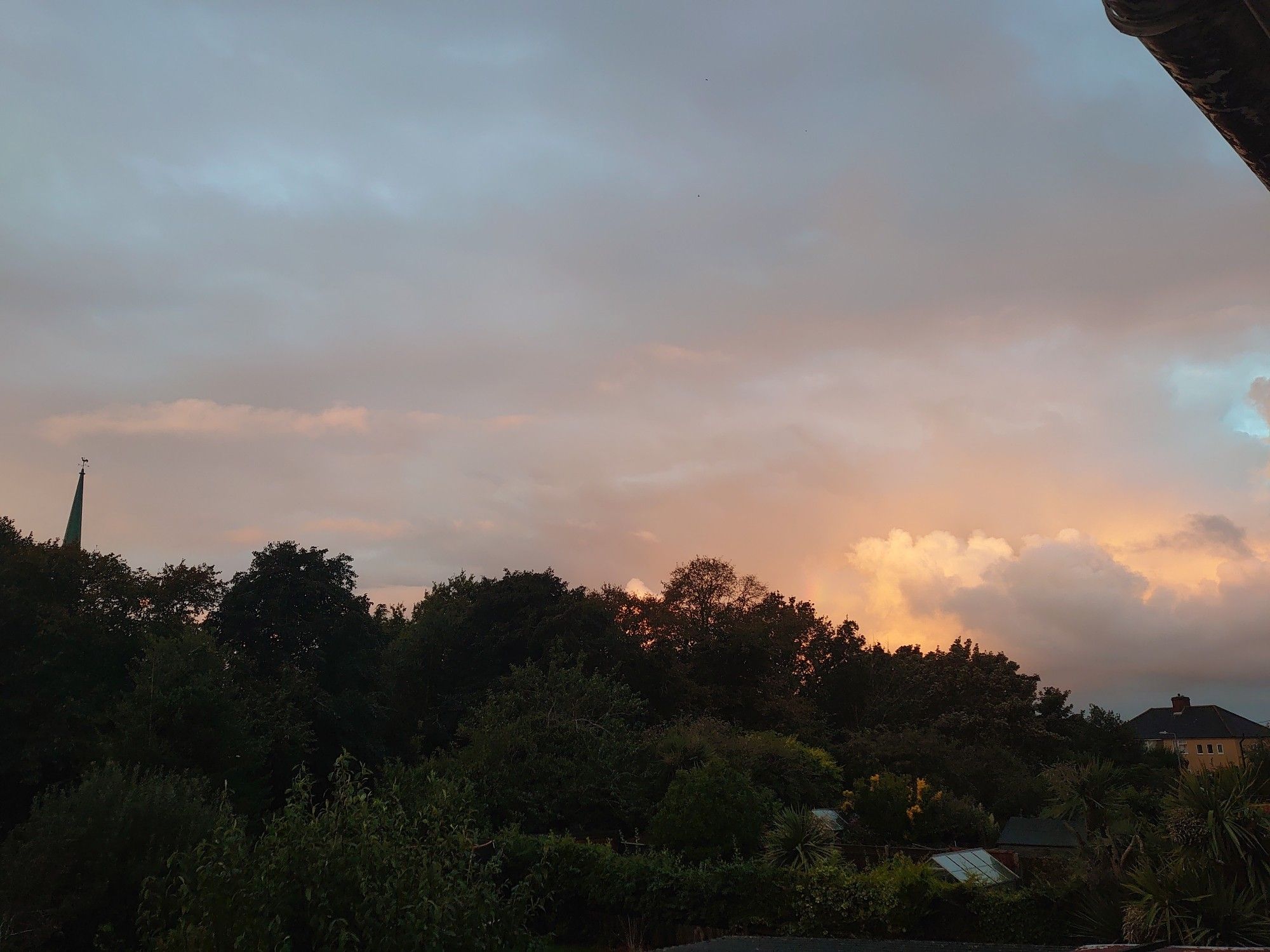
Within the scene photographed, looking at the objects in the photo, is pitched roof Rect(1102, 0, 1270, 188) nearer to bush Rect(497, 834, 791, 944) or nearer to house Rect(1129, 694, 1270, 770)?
bush Rect(497, 834, 791, 944)

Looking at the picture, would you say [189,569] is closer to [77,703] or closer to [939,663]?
[77,703]

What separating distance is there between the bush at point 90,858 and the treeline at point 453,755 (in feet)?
0.14

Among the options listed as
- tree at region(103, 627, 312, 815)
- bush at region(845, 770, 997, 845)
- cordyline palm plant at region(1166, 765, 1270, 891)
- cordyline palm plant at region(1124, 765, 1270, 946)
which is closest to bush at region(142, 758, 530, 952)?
cordyline palm plant at region(1124, 765, 1270, 946)

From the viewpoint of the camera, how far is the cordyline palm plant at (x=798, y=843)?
20.7 m

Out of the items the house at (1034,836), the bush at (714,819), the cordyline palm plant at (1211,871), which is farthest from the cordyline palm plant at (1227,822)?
the house at (1034,836)

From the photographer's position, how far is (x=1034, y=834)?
34406 mm

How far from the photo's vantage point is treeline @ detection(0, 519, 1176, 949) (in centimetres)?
999

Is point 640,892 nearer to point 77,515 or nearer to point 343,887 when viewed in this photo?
point 343,887

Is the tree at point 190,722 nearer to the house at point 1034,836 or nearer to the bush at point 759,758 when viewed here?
the bush at point 759,758

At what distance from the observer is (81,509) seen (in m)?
54.4

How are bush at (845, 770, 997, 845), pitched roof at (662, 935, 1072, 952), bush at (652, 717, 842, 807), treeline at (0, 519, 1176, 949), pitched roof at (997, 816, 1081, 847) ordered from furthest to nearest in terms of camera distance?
pitched roof at (997, 816, 1081, 847), bush at (845, 770, 997, 845), bush at (652, 717, 842, 807), pitched roof at (662, 935, 1072, 952), treeline at (0, 519, 1176, 949)

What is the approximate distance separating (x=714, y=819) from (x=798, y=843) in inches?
126

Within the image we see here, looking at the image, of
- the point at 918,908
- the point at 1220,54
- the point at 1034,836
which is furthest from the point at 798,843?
the point at 1220,54

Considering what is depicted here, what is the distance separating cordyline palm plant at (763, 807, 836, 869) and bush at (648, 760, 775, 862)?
7.13ft
